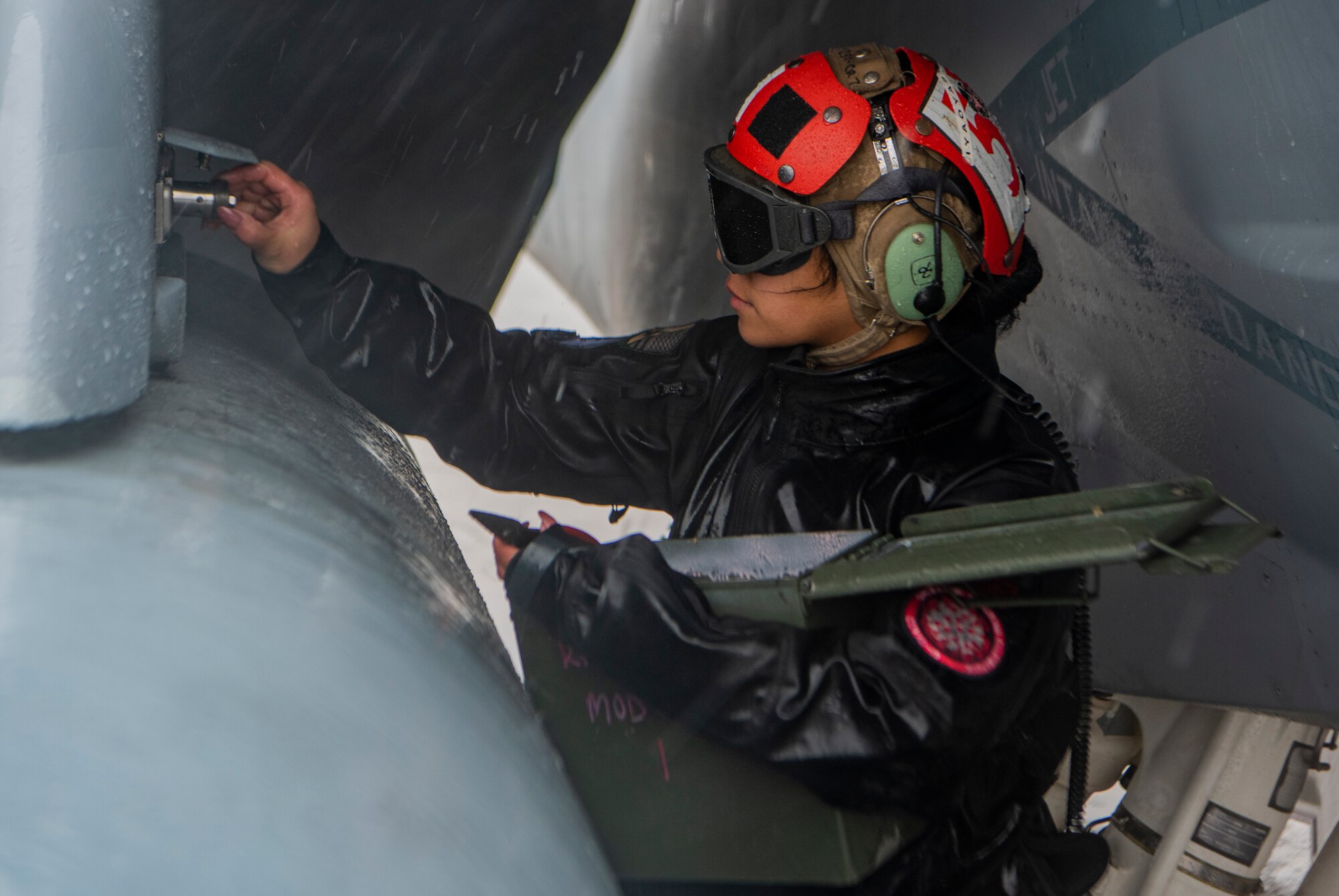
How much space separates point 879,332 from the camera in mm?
1208

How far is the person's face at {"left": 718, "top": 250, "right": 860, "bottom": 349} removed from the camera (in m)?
1.22

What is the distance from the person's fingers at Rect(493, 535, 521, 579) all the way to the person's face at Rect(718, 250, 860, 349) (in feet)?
1.26

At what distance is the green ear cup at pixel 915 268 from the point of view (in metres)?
1.14

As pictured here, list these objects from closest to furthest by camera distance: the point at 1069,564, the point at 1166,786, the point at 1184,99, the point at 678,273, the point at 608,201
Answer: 1. the point at 1069,564
2. the point at 1184,99
3. the point at 1166,786
4. the point at 678,273
5. the point at 608,201

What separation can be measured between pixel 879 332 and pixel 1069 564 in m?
0.50

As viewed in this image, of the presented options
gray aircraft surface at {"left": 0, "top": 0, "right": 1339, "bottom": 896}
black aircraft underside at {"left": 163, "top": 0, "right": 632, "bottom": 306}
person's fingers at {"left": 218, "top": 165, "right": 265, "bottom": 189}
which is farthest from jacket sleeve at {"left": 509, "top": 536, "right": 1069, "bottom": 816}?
black aircraft underside at {"left": 163, "top": 0, "right": 632, "bottom": 306}

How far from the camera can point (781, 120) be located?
1.19 m

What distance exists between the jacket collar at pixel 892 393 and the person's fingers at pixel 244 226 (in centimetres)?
59

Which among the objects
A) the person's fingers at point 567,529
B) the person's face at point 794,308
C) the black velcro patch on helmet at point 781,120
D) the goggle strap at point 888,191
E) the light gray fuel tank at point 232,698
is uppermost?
the black velcro patch on helmet at point 781,120

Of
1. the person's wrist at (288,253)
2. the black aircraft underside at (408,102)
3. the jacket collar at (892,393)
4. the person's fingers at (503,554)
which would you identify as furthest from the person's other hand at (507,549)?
the black aircraft underside at (408,102)

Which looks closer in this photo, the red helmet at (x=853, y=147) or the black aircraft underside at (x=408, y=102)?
the red helmet at (x=853, y=147)

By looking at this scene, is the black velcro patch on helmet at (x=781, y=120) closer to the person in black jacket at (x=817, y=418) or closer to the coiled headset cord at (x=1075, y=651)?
the person in black jacket at (x=817, y=418)

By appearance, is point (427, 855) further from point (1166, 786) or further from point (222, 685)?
point (1166, 786)

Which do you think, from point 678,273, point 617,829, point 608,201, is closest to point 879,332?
point 617,829
